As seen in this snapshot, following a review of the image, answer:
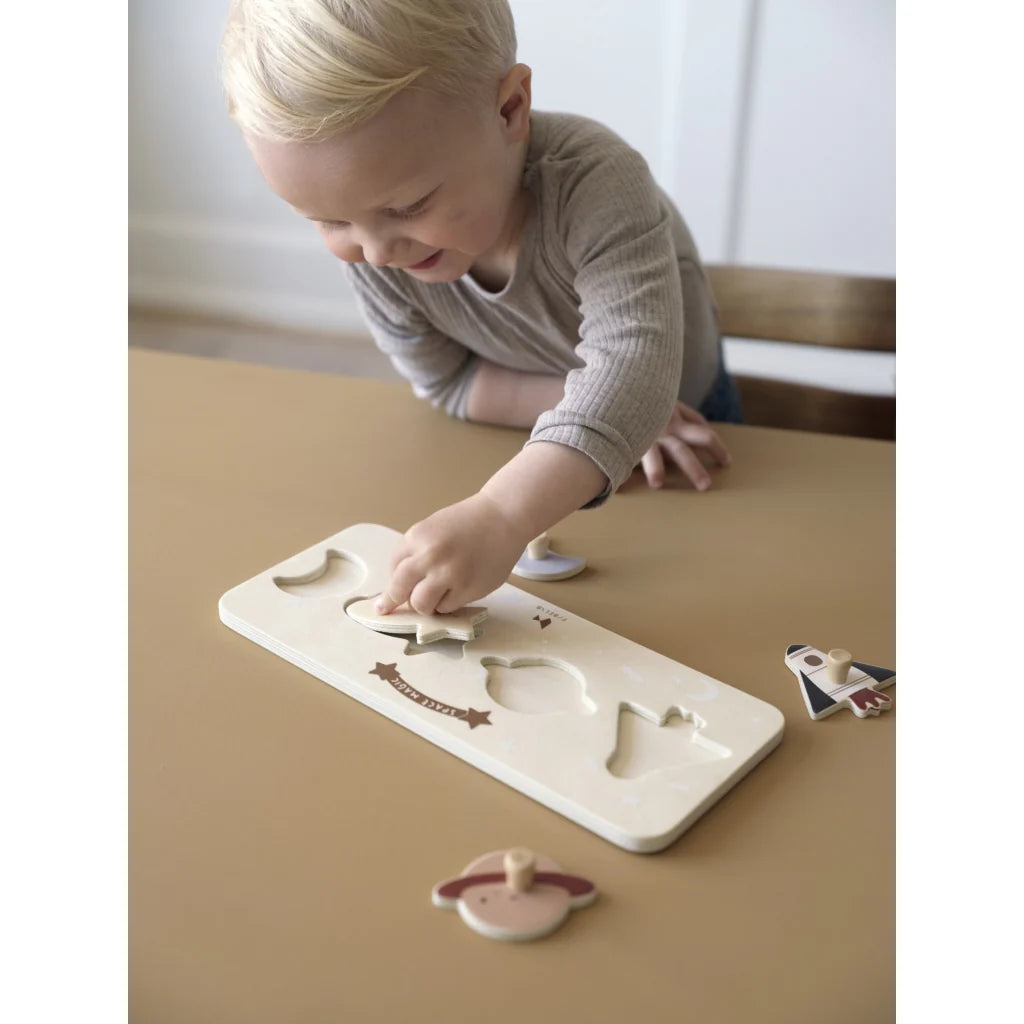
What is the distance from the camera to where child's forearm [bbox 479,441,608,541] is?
64cm

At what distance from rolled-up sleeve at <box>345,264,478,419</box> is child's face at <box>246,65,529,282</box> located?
6.4 inches

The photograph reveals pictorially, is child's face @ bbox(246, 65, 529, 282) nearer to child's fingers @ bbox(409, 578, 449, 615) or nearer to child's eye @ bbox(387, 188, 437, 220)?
child's eye @ bbox(387, 188, 437, 220)

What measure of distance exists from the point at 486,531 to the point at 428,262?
0.79 feet

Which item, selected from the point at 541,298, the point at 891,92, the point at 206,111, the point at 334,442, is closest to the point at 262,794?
the point at 334,442

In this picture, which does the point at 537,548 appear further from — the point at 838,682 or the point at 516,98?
the point at 516,98

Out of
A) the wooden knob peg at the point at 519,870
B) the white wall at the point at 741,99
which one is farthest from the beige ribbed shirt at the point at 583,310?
the white wall at the point at 741,99

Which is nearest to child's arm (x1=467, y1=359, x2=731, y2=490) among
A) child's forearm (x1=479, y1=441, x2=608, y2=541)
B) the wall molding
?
child's forearm (x1=479, y1=441, x2=608, y2=541)

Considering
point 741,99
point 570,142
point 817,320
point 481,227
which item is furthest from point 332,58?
point 741,99

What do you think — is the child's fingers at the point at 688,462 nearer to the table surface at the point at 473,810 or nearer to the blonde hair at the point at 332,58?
the table surface at the point at 473,810

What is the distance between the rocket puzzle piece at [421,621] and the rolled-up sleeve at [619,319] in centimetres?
14

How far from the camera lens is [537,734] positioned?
1.72ft

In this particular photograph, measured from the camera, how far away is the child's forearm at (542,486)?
25.3 inches

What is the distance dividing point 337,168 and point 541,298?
0.96 feet

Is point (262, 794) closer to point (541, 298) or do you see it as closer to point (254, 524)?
point (254, 524)
